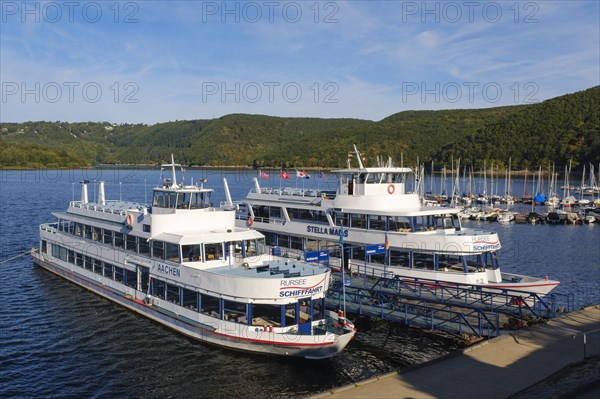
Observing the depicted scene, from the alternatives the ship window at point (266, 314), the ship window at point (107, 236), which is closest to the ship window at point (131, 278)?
the ship window at point (107, 236)

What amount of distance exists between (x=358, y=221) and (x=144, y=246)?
45.0 feet

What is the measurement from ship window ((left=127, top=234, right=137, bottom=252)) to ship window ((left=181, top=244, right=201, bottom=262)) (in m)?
5.32

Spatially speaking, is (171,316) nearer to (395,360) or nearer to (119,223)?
(119,223)

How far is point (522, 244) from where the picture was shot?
63500mm

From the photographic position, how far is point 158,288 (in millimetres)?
29062

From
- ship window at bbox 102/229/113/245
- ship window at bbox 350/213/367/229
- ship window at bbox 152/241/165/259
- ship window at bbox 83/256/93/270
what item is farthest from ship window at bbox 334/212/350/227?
ship window at bbox 83/256/93/270

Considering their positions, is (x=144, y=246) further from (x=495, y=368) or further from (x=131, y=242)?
(x=495, y=368)

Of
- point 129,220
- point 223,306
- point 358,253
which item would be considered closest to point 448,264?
point 358,253

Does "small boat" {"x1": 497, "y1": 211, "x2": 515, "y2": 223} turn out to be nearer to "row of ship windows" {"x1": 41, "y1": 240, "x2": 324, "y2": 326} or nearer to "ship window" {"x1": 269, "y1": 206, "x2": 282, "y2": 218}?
"ship window" {"x1": 269, "y1": 206, "x2": 282, "y2": 218}

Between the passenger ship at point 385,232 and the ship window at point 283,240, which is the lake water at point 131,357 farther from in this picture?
the ship window at point 283,240

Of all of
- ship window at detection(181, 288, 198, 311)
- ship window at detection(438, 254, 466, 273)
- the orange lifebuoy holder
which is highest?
the orange lifebuoy holder

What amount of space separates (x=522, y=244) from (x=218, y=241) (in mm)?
47318

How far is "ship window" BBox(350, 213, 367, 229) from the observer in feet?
116

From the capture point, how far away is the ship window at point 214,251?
2759cm
